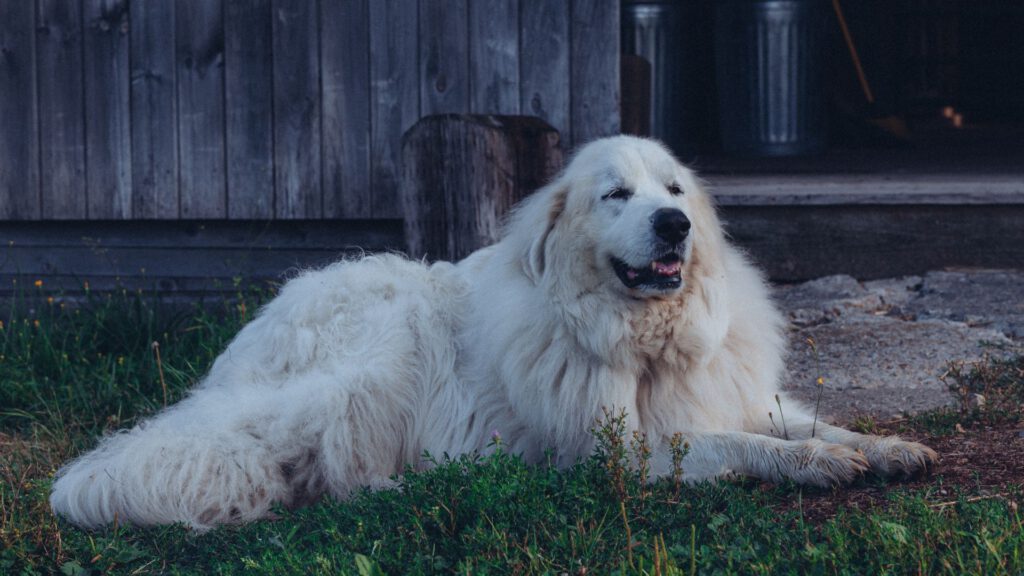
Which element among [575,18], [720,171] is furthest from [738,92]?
[575,18]

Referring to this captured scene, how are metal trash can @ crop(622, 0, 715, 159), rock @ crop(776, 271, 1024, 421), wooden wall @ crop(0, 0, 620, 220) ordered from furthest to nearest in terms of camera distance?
metal trash can @ crop(622, 0, 715, 159), wooden wall @ crop(0, 0, 620, 220), rock @ crop(776, 271, 1024, 421)

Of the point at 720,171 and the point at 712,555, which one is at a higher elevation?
the point at 720,171

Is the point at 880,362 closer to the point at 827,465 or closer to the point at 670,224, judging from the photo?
the point at 827,465

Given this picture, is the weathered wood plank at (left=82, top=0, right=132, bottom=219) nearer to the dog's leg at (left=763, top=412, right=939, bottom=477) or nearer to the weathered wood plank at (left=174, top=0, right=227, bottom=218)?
the weathered wood plank at (left=174, top=0, right=227, bottom=218)

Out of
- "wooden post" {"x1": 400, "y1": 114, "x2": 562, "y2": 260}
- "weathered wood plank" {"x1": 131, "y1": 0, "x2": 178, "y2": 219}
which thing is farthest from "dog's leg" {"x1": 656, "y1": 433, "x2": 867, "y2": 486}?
"weathered wood plank" {"x1": 131, "y1": 0, "x2": 178, "y2": 219}

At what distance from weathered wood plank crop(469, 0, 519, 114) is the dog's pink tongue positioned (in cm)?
267

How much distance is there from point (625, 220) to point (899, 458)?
3.50 feet

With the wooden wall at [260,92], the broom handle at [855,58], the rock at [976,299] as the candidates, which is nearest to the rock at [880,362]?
the rock at [976,299]

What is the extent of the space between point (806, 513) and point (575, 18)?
3.45 m

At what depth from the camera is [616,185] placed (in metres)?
3.79

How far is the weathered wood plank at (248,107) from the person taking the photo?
6.37 m

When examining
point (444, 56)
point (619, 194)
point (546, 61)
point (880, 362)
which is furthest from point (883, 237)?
point (619, 194)

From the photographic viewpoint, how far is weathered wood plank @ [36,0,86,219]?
656cm

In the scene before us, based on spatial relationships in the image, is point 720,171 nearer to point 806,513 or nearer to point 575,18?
point 575,18
